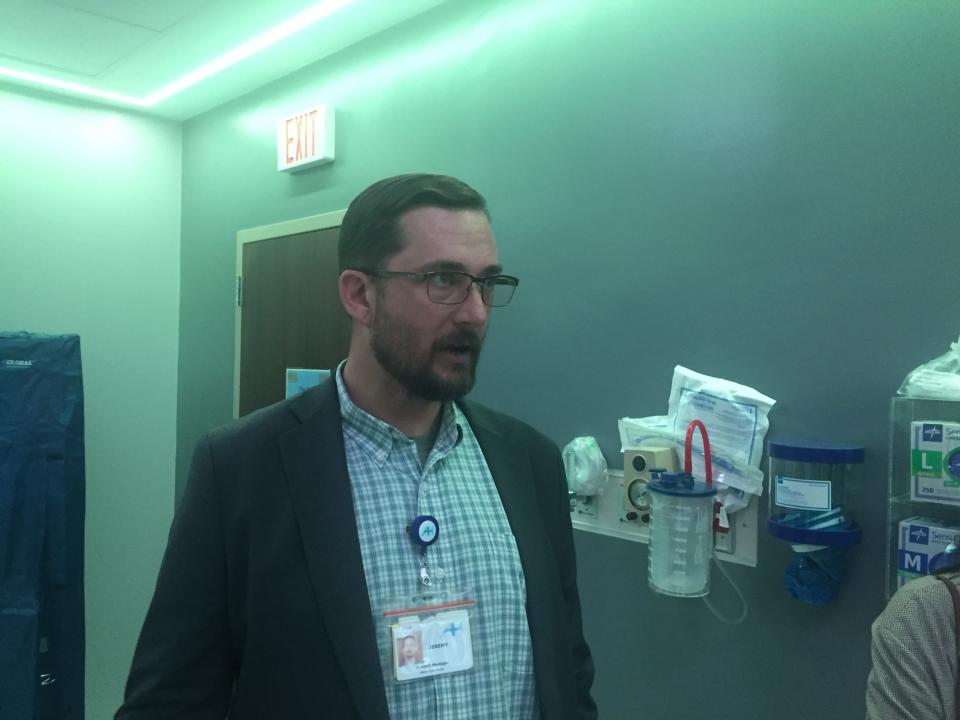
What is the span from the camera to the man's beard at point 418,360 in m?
1.17

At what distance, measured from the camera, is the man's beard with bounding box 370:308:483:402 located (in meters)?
1.17

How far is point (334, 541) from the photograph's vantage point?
3.47 ft

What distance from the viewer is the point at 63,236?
124 inches

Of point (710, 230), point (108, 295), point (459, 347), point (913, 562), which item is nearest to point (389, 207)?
point (459, 347)

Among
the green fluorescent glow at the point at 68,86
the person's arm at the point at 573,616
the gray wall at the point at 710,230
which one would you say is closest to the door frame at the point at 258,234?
the gray wall at the point at 710,230

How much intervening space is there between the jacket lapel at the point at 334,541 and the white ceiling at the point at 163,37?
66.0 inches

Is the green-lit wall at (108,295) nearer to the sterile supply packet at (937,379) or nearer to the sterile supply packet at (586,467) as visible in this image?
the sterile supply packet at (586,467)

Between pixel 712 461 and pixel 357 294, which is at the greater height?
pixel 357 294

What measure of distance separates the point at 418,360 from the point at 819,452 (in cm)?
83

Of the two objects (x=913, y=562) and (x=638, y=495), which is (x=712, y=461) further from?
(x=913, y=562)

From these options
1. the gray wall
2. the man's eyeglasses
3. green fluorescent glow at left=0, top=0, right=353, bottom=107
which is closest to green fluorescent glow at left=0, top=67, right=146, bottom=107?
green fluorescent glow at left=0, top=0, right=353, bottom=107

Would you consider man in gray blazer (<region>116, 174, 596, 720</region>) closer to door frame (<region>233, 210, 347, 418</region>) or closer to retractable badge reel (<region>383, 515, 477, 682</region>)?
retractable badge reel (<region>383, 515, 477, 682</region>)

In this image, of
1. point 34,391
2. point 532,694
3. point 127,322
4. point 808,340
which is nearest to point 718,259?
point 808,340

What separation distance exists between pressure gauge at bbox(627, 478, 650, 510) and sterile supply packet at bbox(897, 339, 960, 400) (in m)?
0.61
